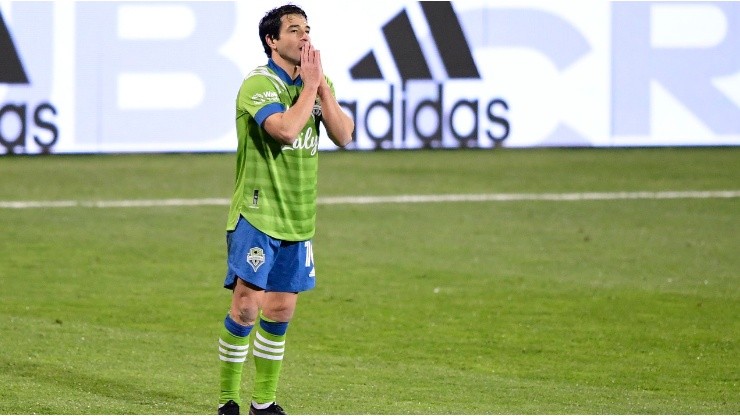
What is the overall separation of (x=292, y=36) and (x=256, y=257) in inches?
37.8

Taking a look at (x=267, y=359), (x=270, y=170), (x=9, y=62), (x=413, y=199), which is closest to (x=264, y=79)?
(x=270, y=170)

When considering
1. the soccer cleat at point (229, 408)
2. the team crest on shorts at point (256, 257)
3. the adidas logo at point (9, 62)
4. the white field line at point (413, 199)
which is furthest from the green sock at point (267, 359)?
the adidas logo at point (9, 62)

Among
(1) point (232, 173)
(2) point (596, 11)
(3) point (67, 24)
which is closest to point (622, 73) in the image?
(2) point (596, 11)

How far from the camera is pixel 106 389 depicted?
271 inches

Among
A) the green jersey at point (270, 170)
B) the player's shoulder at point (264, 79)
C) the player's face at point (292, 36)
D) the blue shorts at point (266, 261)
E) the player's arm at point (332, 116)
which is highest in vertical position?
the player's face at point (292, 36)

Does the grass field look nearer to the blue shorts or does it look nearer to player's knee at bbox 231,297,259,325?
player's knee at bbox 231,297,259,325

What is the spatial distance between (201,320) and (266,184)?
10.6ft

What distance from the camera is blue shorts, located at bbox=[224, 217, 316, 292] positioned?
581 cm

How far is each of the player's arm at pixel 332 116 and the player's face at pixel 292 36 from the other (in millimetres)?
178

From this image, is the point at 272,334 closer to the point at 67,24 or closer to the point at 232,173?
the point at 232,173

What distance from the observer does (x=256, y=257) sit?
19.0 ft

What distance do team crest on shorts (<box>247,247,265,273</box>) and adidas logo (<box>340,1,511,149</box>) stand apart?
12611 mm

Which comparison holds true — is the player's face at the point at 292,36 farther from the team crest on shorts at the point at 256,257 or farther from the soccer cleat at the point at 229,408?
the soccer cleat at the point at 229,408

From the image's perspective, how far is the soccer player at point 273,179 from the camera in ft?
19.0
